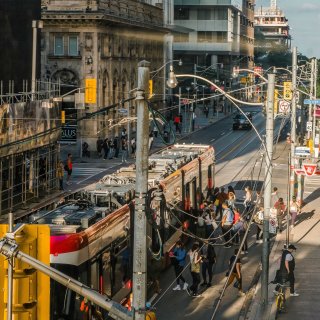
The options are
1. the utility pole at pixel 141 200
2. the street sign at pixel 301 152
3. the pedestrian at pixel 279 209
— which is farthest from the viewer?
the street sign at pixel 301 152

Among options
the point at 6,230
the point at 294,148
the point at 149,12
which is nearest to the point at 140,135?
the point at 6,230

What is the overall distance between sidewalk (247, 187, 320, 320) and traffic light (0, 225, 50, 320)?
13.3 m

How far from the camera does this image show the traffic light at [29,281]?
26.7ft

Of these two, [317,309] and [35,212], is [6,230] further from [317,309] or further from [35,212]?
[317,309]

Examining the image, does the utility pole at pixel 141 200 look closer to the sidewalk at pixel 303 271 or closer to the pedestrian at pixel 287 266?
the sidewalk at pixel 303 271

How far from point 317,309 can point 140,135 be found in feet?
43.2

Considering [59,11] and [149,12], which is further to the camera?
[149,12]

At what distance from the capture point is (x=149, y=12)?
85750mm

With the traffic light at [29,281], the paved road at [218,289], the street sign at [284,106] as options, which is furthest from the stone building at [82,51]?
the traffic light at [29,281]

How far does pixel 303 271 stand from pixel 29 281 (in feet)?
61.9

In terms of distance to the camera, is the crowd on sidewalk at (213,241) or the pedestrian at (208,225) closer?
the crowd on sidewalk at (213,241)

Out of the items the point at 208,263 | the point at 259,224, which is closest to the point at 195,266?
the point at 208,263

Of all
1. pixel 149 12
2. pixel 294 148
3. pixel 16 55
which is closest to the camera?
pixel 294 148

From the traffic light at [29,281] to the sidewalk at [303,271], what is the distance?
13.3 metres
